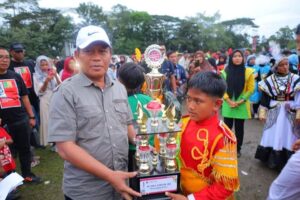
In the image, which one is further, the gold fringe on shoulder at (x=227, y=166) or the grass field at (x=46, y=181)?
the grass field at (x=46, y=181)

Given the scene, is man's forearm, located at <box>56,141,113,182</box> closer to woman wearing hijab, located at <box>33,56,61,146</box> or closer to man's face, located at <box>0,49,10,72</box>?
man's face, located at <box>0,49,10,72</box>

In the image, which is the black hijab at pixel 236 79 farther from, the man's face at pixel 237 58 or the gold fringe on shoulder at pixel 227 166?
the gold fringe on shoulder at pixel 227 166

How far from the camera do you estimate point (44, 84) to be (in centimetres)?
480

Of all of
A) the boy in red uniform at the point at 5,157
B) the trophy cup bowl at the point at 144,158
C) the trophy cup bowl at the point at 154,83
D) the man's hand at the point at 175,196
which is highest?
the trophy cup bowl at the point at 154,83

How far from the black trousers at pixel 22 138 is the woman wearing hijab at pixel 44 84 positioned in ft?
4.58

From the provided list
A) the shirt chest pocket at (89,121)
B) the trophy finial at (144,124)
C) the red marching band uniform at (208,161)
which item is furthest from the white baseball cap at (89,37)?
the red marching band uniform at (208,161)

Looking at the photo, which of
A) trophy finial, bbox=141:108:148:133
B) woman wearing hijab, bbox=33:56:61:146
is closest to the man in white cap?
trophy finial, bbox=141:108:148:133

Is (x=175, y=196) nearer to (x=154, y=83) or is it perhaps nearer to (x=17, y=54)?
(x=154, y=83)

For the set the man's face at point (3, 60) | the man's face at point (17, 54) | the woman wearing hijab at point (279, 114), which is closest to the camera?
the man's face at point (3, 60)

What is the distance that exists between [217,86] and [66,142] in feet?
3.10

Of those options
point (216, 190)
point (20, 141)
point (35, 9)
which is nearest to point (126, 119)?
point (216, 190)

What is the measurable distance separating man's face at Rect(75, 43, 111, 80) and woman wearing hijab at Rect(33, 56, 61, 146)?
11.8 ft

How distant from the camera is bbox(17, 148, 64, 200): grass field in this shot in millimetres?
3428

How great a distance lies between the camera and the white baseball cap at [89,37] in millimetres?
1428
